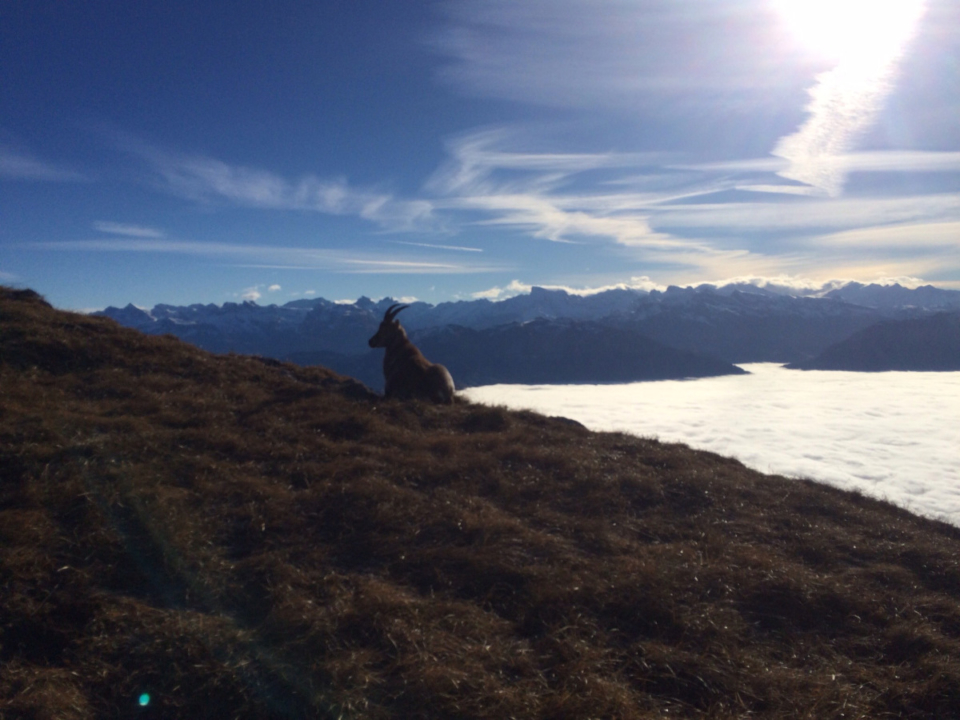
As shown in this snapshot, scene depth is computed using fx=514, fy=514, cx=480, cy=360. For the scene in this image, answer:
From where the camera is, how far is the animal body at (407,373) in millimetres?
13070

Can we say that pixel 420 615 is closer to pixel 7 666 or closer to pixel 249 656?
pixel 249 656

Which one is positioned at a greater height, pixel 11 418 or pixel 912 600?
pixel 11 418

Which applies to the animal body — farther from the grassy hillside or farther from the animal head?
the grassy hillside

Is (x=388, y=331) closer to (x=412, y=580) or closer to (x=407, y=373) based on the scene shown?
(x=407, y=373)

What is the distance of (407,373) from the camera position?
1330 centimetres

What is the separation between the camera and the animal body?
13070mm

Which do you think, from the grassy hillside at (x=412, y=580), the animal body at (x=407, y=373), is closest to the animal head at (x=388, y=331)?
the animal body at (x=407, y=373)

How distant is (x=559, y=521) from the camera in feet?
22.3

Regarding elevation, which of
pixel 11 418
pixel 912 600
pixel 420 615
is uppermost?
pixel 11 418

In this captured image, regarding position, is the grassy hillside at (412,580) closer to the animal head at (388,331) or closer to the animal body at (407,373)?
the animal body at (407,373)

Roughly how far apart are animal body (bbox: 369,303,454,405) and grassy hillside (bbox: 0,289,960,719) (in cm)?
360

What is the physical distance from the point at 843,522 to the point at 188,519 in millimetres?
9687

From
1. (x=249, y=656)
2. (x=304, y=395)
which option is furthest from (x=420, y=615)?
(x=304, y=395)

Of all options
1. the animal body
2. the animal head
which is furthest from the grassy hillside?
the animal head
